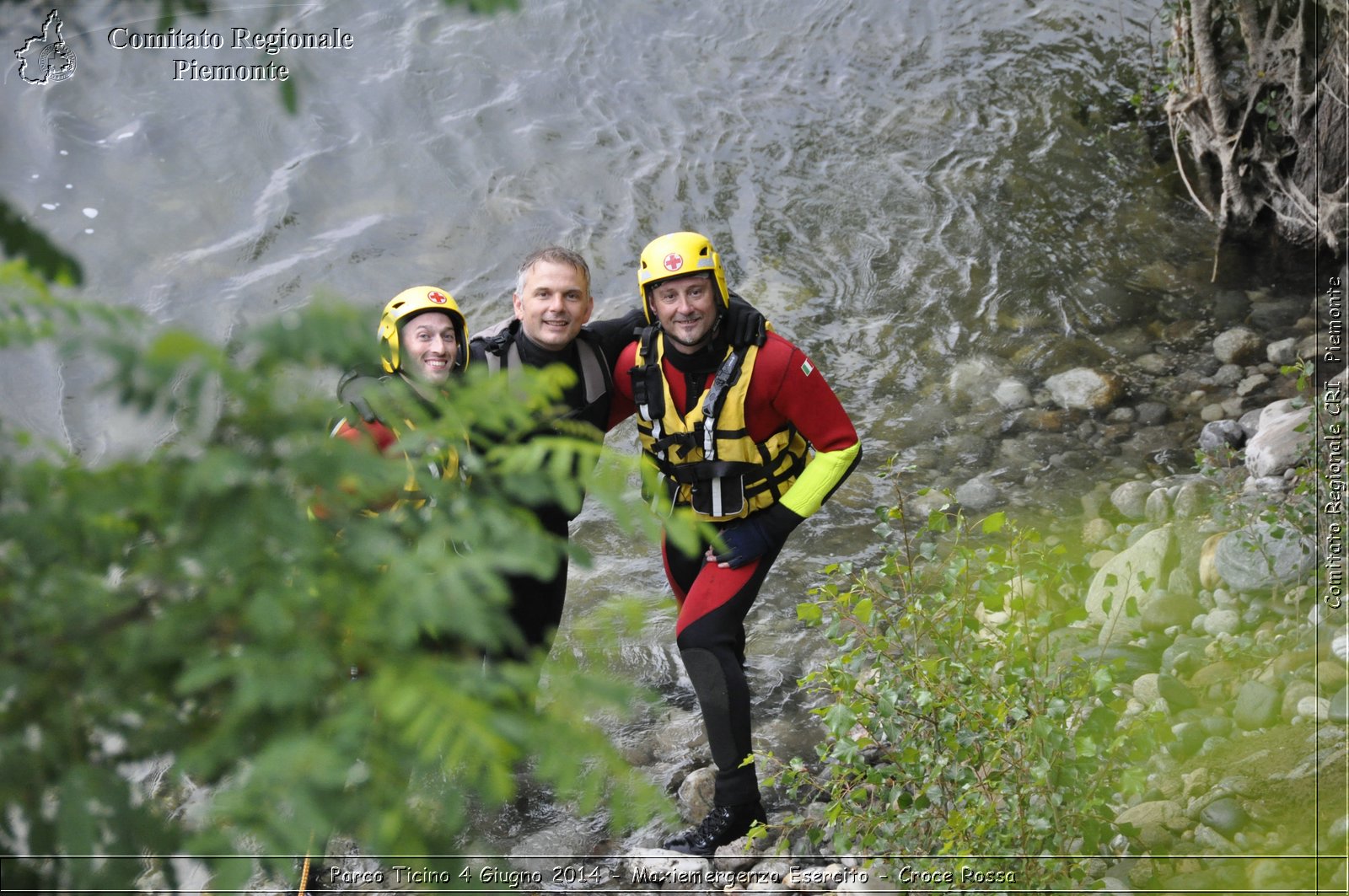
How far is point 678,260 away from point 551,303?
2.26 feet

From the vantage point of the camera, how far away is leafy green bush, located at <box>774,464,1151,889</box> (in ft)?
12.0

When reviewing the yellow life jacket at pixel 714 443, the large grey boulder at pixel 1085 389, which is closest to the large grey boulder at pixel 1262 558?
the yellow life jacket at pixel 714 443

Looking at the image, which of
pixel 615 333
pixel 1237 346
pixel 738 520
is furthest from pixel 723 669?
pixel 1237 346

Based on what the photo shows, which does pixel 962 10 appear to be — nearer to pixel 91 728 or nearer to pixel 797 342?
pixel 797 342

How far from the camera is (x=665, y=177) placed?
1204cm

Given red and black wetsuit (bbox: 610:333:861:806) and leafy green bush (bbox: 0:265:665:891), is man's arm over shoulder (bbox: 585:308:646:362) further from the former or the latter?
leafy green bush (bbox: 0:265:665:891)

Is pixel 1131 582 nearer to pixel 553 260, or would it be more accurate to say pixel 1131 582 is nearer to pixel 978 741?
pixel 978 741

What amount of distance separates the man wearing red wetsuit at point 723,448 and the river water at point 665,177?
9.35ft

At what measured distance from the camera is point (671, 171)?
12.1 metres

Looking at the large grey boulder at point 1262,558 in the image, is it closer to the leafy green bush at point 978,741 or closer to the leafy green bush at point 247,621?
the leafy green bush at point 978,741

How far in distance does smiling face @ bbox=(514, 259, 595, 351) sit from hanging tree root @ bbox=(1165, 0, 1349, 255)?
22.2 feet

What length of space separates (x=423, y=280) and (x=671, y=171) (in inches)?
124

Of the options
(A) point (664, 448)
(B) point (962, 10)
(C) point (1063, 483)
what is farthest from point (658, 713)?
(B) point (962, 10)

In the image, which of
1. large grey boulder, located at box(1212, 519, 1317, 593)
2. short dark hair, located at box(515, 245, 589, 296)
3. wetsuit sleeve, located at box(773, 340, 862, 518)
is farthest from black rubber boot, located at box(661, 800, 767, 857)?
large grey boulder, located at box(1212, 519, 1317, 593)
